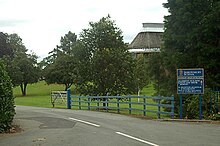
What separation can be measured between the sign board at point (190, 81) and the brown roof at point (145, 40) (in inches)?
2926

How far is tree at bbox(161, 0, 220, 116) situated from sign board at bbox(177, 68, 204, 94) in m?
3.00

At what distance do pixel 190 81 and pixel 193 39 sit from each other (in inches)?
154

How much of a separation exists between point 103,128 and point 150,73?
28.6ft

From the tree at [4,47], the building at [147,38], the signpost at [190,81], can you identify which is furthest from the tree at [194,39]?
the building at [147,38]

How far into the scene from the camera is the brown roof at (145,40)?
94.9 m

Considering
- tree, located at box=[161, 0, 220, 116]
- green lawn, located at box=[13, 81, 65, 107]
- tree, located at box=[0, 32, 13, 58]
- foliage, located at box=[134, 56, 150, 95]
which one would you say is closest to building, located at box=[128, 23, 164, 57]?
green lawn, located at box=[13, 81, 65, 107]

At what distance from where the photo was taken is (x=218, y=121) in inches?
686

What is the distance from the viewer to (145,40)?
318ft

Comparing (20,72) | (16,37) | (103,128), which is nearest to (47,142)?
(103,128)

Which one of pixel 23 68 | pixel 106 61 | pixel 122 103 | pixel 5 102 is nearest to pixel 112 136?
pixel 5 102

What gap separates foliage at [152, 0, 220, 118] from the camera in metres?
21.4

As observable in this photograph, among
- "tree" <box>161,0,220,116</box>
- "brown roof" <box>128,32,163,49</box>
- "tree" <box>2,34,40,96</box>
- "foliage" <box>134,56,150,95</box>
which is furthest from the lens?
"brown roof" <box>128,32,163,49</box>

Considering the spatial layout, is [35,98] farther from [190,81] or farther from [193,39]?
[190,81]

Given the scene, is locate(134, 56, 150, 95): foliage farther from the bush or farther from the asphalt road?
the bush
